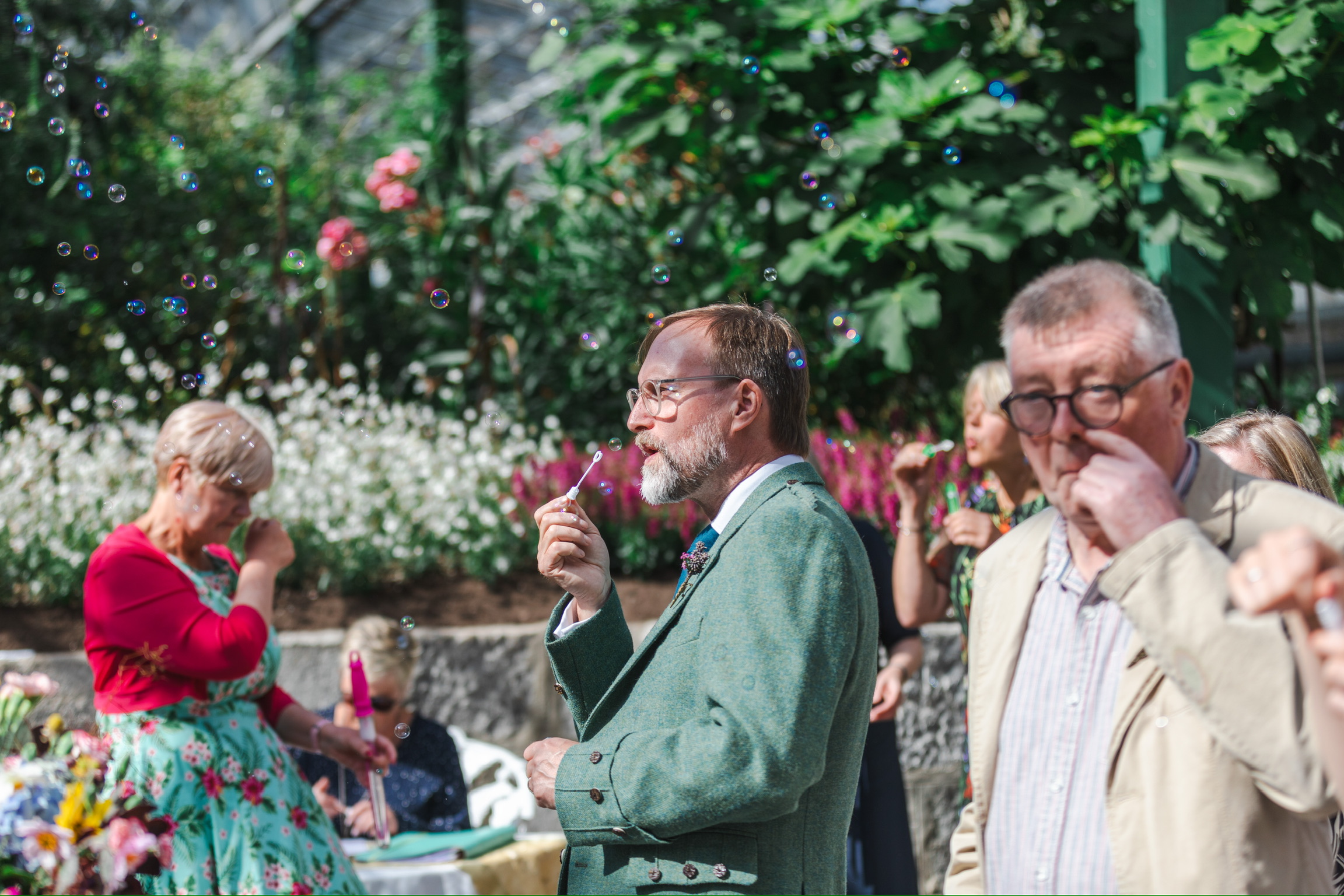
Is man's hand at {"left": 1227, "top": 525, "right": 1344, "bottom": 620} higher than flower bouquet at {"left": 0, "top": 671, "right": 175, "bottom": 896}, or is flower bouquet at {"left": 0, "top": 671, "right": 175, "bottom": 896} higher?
man's hand at {"left": 1227, "top": 525, "right": 1344, "bottom": 620}

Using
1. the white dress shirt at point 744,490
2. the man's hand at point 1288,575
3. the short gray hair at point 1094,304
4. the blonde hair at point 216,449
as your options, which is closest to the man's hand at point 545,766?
the white dress shirt at point 744,490

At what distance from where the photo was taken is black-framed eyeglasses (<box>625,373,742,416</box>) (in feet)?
6.36

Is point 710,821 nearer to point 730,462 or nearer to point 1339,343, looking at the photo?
point 730,462

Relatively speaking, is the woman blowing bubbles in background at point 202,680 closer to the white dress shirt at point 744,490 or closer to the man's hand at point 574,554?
the man's hand at point 574,554

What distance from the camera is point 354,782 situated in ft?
12.3

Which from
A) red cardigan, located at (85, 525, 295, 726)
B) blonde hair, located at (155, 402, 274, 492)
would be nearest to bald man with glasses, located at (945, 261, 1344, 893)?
red cardigan, located at (85, 525, 295, 726)

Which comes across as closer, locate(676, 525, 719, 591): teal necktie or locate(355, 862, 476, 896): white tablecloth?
locate(676, 525, 719, 591): teal necktie

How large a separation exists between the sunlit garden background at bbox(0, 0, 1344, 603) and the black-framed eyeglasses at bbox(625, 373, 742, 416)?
2.05 metres

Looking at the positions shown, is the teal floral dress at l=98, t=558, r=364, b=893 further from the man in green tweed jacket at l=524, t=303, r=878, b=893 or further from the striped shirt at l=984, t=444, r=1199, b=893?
the striped shirt at l=984, t=444, r=1199, b=893

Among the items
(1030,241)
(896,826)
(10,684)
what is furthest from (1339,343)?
(10,684)

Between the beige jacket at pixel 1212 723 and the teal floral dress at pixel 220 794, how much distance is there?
1.99 m

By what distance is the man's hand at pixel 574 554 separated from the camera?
1960 mm

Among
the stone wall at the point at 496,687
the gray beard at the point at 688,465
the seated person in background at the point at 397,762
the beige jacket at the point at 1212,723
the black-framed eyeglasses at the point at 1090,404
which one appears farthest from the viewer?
the stone wall at the point at 496,687

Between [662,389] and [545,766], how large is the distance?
2.15 ft
